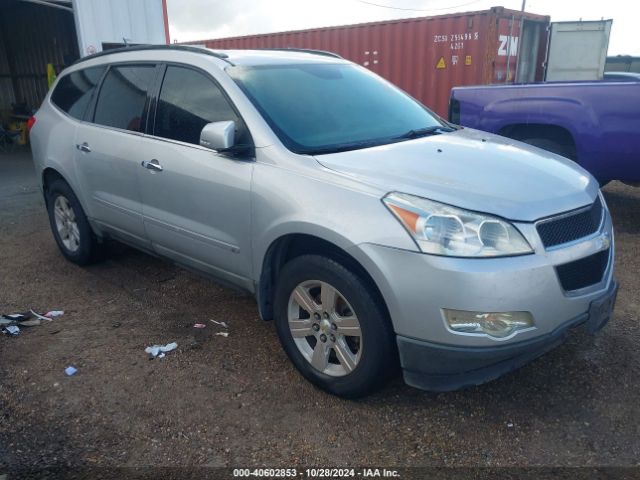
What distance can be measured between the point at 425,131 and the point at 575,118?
9.34 ft

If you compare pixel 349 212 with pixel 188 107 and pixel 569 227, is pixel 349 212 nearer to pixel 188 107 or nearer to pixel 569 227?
pixel 569 227

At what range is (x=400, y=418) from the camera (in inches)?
109

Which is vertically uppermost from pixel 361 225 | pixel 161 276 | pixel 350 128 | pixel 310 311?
pixel 350 128

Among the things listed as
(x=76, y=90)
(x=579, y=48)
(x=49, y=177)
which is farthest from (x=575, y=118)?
(x=579, y=48)

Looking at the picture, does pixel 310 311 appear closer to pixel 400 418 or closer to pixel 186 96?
pixel 400 418

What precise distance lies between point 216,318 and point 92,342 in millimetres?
831

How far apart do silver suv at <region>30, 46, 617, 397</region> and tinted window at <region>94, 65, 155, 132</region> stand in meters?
0.02

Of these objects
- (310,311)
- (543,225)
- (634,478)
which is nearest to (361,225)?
(310,311)

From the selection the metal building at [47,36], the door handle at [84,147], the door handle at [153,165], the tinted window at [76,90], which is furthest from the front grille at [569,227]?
the metal building at [47,36]

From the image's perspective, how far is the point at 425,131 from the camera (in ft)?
11.9

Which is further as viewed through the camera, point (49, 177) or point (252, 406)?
point (49, 177)

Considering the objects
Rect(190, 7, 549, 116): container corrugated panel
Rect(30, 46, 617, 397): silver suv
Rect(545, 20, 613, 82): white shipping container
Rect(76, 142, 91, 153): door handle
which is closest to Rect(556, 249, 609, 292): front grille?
Rect(30, 46, 617, 397): silver suv

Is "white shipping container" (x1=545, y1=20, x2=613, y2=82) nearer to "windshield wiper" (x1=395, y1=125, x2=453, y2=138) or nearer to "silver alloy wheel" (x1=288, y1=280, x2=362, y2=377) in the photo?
"windshield wiper" (x1=395, y1=125, x2=453, y2=138)

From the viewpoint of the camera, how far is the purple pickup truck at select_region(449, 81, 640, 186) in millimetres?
5344
